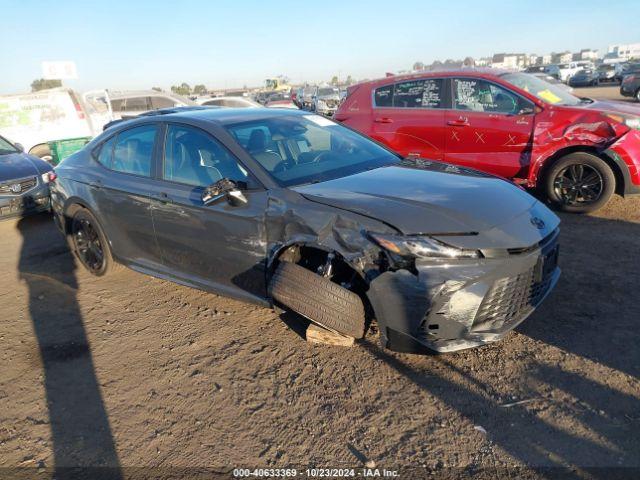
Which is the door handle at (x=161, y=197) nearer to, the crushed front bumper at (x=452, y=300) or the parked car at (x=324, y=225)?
the parked car at (x=324, y=225)

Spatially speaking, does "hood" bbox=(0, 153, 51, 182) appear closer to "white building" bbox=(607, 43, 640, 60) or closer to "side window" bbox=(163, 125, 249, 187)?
"side window" bbox=(163, 125, 249, 187)

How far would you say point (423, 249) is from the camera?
2.73 metres

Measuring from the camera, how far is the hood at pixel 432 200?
2828mm

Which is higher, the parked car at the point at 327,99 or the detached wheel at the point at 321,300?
the parked car at the point at 327,99

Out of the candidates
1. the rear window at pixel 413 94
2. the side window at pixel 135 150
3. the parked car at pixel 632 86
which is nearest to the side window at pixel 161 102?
the rear window at pixel 413 94

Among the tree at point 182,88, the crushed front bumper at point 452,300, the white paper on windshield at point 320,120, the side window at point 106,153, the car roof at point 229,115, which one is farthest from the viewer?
the tree at point 182,88

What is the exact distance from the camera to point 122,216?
14.2 feet

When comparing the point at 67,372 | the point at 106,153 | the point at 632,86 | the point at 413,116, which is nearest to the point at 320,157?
the point at 106,153

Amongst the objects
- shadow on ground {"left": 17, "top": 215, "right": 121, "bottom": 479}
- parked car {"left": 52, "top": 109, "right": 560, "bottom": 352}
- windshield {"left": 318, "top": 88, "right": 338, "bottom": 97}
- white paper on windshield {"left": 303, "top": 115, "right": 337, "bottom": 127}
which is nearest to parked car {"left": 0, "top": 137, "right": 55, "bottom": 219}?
shadow on ground {"left": 17, "top": 215, "right": 121, "bottom": 479}

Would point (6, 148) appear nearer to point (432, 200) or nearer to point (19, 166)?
point (19, 166)

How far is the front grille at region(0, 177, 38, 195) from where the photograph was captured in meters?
7.17

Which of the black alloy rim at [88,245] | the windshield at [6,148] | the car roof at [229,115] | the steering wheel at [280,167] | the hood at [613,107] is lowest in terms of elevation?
the black alloy rim at [88,245]

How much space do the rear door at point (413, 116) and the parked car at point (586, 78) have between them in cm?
3829

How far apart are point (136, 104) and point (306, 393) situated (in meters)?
16.4
